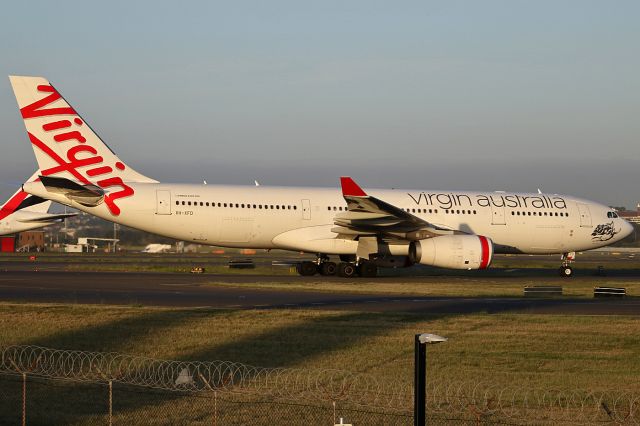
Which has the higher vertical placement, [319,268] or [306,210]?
[306,210]

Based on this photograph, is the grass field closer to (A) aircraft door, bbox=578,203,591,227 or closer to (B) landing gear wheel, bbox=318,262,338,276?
(B) landing gear wheel, bbox=318,262,338,276

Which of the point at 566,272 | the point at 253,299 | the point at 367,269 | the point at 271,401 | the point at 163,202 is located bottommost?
the point at 271,401

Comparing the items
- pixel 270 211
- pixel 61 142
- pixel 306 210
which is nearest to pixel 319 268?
pixel 306 210

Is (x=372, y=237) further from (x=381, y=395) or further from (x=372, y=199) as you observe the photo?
(x=381, y=395)

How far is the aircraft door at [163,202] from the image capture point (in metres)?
38.6

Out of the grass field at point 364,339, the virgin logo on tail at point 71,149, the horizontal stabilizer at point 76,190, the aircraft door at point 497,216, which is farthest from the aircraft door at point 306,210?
the grass field at point 364,339

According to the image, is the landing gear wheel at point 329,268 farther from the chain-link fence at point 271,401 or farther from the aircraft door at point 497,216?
the chain-link fence at point 271,401

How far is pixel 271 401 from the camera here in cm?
1360

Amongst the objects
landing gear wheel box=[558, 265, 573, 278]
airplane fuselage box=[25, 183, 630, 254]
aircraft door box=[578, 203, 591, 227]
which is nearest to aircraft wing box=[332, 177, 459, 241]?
airplane fuselage box=[25, 183, 630, 254]

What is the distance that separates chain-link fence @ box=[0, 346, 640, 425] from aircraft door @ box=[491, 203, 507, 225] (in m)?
27.4

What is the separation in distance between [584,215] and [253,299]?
868 inches

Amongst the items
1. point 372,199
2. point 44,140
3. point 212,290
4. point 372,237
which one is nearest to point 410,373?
point 212,290

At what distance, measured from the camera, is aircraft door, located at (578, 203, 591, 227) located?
44.3 m

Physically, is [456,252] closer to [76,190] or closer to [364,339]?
[76,190]
